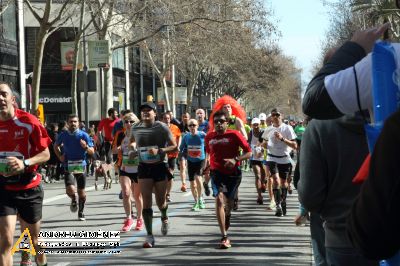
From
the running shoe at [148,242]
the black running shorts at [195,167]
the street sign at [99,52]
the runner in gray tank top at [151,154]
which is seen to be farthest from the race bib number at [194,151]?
the street sign at [99,52]

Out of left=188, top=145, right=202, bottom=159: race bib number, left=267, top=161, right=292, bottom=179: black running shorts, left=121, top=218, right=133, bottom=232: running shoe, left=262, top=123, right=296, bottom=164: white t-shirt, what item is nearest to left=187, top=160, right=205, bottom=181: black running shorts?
left=188, top=145, right=202, bottom=159: race bib number

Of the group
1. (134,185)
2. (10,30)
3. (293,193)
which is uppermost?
(10,30)

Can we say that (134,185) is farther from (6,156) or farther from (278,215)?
(6,156)

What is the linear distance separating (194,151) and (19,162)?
8.88 metres

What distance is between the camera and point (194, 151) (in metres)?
15.3

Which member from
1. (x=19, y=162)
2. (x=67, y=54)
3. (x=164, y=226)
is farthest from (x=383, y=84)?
(x=67, y=54)

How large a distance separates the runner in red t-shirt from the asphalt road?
227cm

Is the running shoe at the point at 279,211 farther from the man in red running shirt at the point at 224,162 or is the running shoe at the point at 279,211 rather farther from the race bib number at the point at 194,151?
the man in red running shirt at the point at 224,162

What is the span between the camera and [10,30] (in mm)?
37938

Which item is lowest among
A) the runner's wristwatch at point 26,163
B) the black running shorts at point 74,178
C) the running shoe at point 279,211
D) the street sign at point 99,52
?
the running shoe at point 279,211

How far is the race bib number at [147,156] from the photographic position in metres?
10.3

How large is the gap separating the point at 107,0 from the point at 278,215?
1627 centimetres

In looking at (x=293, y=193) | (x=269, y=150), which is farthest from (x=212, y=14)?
(x=269, y=150)

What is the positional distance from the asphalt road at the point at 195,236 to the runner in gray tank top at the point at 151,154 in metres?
0.66
